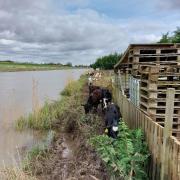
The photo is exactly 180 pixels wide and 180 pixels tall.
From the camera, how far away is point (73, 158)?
28.9 feet

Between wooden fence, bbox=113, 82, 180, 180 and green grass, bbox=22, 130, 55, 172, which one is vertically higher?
wooden fence, bbox=113, 82, 180, 180

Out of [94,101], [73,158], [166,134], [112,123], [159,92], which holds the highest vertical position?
[159,92]

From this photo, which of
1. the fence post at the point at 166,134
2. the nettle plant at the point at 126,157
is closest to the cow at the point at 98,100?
the nettle plant at the point at 126,157

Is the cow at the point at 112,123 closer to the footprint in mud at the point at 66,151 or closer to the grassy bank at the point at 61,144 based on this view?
the grassy bank at the point at 61,144

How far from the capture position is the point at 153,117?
7.02m

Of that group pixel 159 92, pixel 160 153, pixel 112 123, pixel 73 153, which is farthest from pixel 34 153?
pixel 160 153

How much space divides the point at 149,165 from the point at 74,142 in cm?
522

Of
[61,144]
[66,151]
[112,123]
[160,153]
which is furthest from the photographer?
[61,144]

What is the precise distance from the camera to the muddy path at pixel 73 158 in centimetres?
696

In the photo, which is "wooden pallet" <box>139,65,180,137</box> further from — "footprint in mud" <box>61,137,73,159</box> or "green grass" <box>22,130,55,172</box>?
"green grass" <box>22,130,55,172</box>

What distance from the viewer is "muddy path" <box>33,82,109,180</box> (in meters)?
6.96

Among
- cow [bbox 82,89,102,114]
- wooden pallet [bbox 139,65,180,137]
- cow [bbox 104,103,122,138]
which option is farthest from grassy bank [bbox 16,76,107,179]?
wooden pallet [bbox 139,65,180,137]

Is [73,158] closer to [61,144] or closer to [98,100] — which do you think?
[61,144]

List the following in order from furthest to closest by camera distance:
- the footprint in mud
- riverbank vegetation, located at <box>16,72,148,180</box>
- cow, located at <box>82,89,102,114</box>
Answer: cow, located at <box>82,89,102,114</box>
the footprint in mud
riverbank vegetation, located at <box>16,72,148,180</box>
